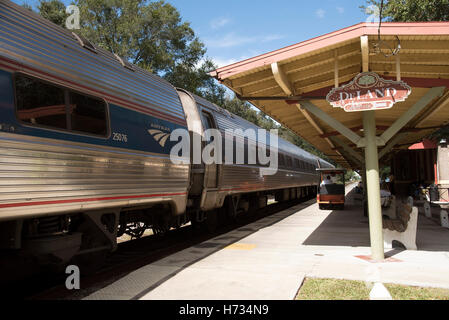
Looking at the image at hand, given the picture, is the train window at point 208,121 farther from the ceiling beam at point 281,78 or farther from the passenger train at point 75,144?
the ceiling beam at point 281,78

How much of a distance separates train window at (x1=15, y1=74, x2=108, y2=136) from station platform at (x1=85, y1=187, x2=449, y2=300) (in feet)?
7.08

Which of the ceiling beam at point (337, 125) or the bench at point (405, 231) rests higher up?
the ceiling beam at point (337, 125)

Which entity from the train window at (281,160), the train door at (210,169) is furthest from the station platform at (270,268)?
the train window at (281,160)

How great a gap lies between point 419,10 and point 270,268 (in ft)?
48.2

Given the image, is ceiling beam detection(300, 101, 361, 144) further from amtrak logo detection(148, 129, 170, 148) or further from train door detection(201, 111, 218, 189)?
amtrak logo detection(148, 129, 170, 148)

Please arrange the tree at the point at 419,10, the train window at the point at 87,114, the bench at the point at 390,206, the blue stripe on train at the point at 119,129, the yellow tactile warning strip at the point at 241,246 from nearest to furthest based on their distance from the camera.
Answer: the blue stripe on train at the point at 119,129 → the train window at the point at 87,114 → the yellow tactile warning strip at the point at 241,246 → the bench at the point at 390,206 → the tree at the point at 419,10

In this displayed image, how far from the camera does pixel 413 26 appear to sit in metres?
5.33

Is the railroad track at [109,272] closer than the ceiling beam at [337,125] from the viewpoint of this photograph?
Yes

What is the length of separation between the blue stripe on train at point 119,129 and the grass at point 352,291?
325cm

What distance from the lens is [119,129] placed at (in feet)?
17.2

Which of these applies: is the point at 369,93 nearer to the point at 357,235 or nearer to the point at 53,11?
the point at 357,235

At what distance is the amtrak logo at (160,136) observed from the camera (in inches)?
238

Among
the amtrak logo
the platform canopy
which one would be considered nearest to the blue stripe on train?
the amtrak logo
